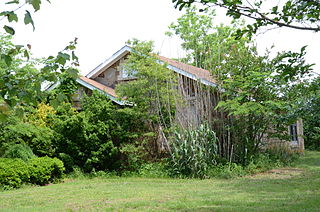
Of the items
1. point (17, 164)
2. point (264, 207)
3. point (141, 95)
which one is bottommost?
point (264, 207)

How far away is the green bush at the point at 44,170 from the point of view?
10.1 metres

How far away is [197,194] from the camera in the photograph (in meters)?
7.54

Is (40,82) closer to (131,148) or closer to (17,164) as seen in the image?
(17,164)

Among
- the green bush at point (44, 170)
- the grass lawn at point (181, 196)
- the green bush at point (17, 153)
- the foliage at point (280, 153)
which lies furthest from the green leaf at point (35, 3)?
the foliage at point (280, 153)

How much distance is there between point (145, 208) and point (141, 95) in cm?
638

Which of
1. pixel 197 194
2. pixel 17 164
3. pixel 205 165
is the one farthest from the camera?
pixel 205 165

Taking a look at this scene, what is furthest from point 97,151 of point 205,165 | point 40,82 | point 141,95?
point 40,82

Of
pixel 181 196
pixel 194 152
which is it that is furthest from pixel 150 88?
pixel 181 196

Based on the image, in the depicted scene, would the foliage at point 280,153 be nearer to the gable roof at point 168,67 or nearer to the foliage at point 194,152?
the foliage at point 194,152

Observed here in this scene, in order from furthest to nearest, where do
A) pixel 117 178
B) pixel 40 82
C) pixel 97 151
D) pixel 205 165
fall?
pixel 97 151, pixel 117 178, pixel 205 165, pixel 40 82

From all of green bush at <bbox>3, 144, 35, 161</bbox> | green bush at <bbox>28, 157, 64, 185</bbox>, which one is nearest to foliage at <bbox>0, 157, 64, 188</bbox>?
green bush at <bbox>28, 157, 64, 185</bbox>

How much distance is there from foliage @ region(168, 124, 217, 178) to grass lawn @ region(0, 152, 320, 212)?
0.71 metres

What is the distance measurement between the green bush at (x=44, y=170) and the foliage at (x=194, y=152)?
3546 millimetres

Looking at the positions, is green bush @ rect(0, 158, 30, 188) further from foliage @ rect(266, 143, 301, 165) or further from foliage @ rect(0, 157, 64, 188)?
foliage @ rect(266, 143, 301, 165)
